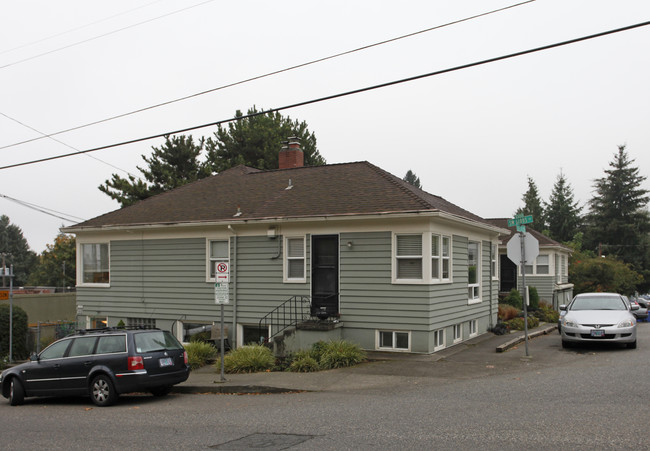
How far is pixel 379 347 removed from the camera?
16.1 m

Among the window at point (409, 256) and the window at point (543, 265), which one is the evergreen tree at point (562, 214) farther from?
the window at point (409, 256)

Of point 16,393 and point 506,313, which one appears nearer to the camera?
point 16,393

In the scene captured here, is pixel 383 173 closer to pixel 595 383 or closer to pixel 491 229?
pixel 491 229

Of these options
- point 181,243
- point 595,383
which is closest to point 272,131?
point 181,243

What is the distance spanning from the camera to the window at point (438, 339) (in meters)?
16.0

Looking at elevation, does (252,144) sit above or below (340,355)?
above

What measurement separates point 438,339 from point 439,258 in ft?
7.09

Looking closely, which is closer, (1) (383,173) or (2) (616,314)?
(2) (616,314)

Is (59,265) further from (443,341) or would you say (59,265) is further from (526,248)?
(526,248)

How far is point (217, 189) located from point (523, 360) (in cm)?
1207

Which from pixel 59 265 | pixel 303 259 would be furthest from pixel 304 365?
pixel 59 265

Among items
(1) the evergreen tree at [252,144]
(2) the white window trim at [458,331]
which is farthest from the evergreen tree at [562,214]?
(2) the white window trim at [458,331]

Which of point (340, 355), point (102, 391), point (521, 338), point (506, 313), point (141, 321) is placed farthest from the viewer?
point (506, 313)

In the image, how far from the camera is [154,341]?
40.8 feet
